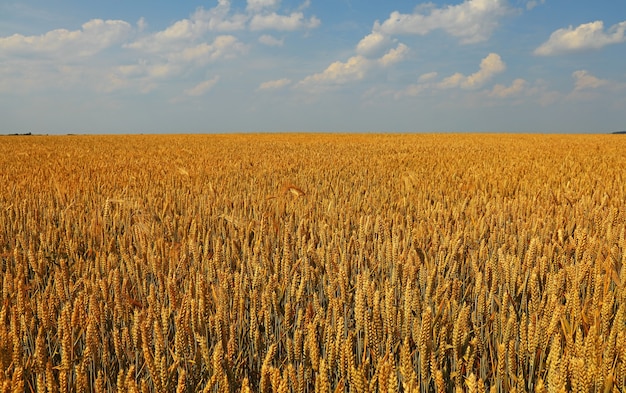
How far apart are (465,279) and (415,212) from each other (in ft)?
4.53

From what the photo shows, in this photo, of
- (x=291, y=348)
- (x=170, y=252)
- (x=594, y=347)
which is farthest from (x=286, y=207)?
(x=594, y=347)

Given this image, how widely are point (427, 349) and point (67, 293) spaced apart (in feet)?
4.29

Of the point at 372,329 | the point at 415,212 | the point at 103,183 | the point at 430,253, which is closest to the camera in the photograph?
the point at 372,329

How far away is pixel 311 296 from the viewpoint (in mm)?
1838

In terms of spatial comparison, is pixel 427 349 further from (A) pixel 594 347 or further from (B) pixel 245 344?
(B) pixel 245 344

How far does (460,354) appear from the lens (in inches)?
51.0

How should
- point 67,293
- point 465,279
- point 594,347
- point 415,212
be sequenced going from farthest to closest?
1. point 415,212
2. point 465,279
3. point 67,293
4. point 594,347

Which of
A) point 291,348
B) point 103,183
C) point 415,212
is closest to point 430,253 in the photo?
point 291,348

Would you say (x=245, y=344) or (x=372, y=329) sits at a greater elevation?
(x=372, y=329)

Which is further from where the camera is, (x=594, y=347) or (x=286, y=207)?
(x=286, y=207)

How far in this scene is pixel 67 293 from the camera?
5.85 ft

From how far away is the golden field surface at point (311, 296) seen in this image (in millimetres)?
1120

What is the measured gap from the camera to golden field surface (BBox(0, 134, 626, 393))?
1.12m

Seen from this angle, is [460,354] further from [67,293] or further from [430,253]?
[67,293]
